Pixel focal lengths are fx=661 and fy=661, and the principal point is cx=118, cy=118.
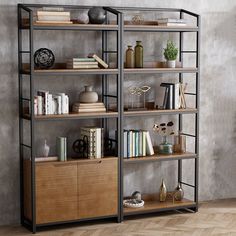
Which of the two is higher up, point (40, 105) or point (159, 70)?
point (159, 70)

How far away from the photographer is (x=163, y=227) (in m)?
6.29

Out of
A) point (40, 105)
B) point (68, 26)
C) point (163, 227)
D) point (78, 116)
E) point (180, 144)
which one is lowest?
point (163, 227)

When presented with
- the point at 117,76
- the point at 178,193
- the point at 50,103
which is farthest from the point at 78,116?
the point at 178,193

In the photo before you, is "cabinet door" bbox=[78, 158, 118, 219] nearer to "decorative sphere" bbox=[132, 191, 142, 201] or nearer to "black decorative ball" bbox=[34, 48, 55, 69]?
"decorative sphere" bbox=[132, 191, 142, 201]

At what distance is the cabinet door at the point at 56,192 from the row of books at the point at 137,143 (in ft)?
2.05

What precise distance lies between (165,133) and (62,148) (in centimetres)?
126

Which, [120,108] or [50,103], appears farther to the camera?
[120,108]

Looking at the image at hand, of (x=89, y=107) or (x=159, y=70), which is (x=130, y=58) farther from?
(x=89, y=107)

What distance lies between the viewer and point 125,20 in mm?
6680

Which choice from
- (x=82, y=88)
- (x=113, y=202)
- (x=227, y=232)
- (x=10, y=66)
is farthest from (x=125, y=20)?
(x=227, y=232)

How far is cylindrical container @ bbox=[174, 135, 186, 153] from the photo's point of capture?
6875mm

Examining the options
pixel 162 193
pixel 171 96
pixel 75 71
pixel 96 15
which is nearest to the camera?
pixel 75 71

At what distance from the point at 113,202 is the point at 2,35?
1.91 meters

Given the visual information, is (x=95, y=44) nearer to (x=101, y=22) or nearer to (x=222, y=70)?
(x=101, y=22)
